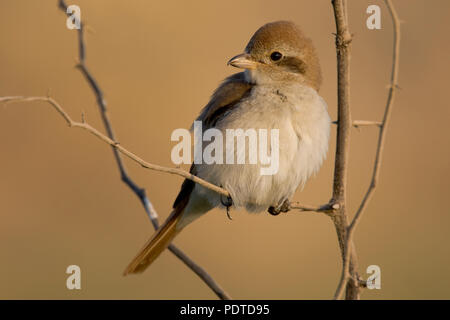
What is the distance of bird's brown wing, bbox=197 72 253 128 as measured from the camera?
3.92 m

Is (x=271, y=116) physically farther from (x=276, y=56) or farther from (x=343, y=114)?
(x=343, y=114)

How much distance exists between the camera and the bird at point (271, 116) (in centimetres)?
370

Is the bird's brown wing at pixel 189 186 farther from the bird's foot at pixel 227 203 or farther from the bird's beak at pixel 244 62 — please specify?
the bird's foot at pixel 227 203

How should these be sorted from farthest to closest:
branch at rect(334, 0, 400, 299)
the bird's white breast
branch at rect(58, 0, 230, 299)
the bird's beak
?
1. the bird's beak
2. the bird's white breast
3. branch at rect(58, 0, 230, 299)
4. branch at rect(334, 0, 400, 299)

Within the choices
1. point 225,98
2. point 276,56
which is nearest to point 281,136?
point 225,98

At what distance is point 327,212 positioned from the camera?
100 inches

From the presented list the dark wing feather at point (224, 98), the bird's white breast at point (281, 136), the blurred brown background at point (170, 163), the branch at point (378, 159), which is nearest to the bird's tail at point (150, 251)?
the dark wing feather at point (224, 98)

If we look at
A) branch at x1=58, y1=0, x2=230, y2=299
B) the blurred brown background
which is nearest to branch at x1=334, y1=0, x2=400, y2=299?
branch at x1=58, y1=0, x2=230, y2=299

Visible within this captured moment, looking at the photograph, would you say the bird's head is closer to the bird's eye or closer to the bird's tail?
the bird's eye

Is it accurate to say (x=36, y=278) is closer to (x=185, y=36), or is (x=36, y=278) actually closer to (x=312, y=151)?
(x=185, y=36)

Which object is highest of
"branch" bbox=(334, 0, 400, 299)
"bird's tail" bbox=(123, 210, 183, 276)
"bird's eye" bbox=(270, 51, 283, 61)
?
"bird's eye" bbox=(270, 51, 283, 61)

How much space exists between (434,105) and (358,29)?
135 cm

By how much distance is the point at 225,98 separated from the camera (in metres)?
3.94

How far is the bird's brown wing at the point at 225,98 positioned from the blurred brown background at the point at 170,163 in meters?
2.88
